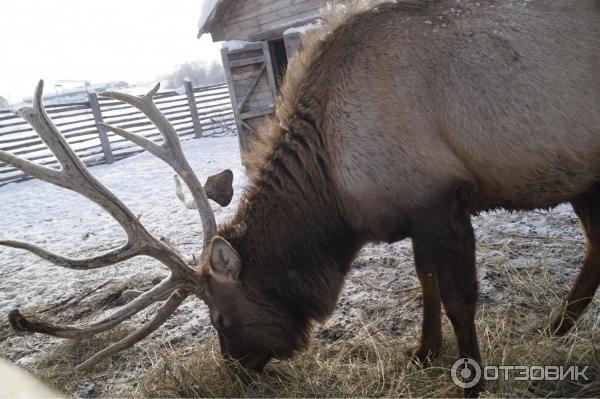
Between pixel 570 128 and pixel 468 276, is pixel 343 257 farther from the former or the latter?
pixel 570 128

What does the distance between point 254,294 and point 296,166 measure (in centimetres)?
77

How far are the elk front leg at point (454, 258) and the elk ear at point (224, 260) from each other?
39.1 inches

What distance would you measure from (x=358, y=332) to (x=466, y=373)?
33.8 inches

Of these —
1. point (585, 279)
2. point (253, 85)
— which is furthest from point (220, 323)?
point (253, 85)

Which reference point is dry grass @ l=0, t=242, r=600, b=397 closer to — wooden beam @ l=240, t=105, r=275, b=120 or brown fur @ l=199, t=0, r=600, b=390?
brown fur @ l=199, t=0, r=600, b=390

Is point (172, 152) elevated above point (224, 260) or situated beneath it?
elevated above

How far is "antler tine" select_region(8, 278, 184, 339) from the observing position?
2293 millimetres

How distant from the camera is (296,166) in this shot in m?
2.64

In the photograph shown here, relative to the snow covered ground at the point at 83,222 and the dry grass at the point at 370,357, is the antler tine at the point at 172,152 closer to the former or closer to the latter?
the snow covered ground at the point at 83,222

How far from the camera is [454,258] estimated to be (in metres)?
2.38

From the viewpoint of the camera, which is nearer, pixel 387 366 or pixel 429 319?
pixel 387 366

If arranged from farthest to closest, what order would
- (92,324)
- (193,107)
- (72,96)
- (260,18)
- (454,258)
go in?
(72,96)
(193,107)
(260,18)
(92,324)
(454,258)

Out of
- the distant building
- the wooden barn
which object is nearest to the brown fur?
the wooden barn

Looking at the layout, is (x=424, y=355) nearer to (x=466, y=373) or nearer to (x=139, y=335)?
(x=466, y=373)
